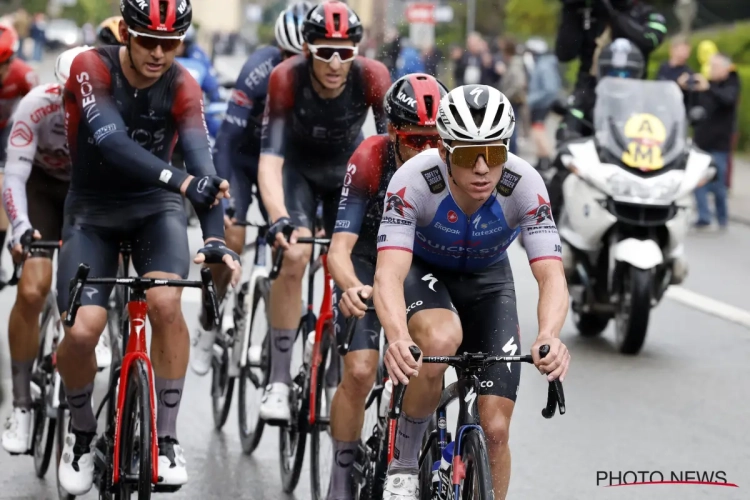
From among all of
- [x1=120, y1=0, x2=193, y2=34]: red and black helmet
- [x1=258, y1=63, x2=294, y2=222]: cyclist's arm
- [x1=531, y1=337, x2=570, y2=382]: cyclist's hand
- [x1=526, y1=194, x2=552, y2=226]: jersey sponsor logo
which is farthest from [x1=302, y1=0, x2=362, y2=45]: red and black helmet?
[x1=531, y1=337, x2=570, y2=382]: cyclist's hand

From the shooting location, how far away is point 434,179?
532 centimetres

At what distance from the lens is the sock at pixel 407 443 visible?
5430mm

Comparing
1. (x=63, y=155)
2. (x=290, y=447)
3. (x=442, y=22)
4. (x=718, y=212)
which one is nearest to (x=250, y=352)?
(x=290, y=447)

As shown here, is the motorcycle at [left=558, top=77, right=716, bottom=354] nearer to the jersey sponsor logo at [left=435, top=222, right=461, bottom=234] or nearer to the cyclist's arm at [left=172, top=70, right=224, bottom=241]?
the cyclist's arm at [left=172, top=70, right=224, bottom=241]

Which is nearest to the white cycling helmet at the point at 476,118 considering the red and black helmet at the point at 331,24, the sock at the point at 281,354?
the red and black helmet at the point at 331,24

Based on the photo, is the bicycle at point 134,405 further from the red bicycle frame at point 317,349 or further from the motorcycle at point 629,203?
the motorcycle at point 629,203

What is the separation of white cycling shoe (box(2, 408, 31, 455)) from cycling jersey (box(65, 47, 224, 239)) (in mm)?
1315

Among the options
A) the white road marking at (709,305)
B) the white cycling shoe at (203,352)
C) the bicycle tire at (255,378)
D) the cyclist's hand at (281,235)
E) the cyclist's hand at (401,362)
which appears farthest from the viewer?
the white road marking at (709,305)

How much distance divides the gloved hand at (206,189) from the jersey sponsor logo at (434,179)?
86 centimetres

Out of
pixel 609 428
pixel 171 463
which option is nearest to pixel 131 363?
pixel 171 463

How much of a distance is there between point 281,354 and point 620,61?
512 cm

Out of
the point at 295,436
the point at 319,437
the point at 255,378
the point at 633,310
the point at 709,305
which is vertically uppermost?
the point at 319,437

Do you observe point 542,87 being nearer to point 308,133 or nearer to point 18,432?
point 308,133

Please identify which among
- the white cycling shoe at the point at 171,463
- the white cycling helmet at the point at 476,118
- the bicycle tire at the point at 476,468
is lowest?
the white cycling shoe at the point at 171,463
